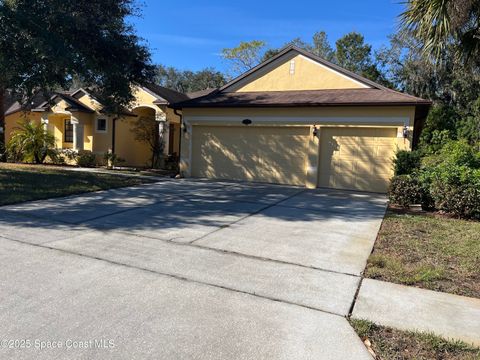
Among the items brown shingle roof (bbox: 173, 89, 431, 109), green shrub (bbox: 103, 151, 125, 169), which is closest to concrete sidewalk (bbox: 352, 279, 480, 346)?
brown shingle roof (bbox: 173, 89, 431, 109)

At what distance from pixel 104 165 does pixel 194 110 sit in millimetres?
7065

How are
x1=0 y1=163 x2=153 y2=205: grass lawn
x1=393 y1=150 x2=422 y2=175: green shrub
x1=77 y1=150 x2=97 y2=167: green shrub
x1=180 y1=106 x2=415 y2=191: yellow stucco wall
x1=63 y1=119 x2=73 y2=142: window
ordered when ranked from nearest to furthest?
x1=0 y1=163 x2=153 y2=205: grass lawn < x1=393 y1=150 x2=422 y2=175: green shrub < x1=180 y1=106 x2=415 y2=191: yellow stucco wall < x1=77 y1=150 x2=97 y2=167: green shrub < x1=63 y1=119 x2=73 y2=142: window

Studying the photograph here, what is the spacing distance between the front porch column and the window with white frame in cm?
80

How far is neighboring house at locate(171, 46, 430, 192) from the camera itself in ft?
42.1

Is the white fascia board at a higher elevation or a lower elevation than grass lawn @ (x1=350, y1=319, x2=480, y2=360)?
higher

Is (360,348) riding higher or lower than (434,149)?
lower

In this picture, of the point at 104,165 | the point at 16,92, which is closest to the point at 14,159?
the point at 104,165

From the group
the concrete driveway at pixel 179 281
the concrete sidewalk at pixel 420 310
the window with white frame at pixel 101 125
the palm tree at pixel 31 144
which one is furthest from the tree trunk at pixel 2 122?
the concrete sidewalk at pixel 420 310

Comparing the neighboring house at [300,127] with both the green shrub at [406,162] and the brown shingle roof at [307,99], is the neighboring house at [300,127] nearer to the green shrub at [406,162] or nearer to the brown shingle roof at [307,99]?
the brown shingle roof at [307,99]

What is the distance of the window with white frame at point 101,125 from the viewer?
2041 cm

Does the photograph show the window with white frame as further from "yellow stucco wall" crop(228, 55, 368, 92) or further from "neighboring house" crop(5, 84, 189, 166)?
"yellow stucco wall" crop(228, 55, 368, 92)

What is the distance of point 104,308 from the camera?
3.70 metres

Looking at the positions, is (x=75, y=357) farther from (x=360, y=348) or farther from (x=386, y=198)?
(x=386, y=198)

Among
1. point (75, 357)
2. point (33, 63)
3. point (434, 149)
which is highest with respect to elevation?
point (33, 63)
